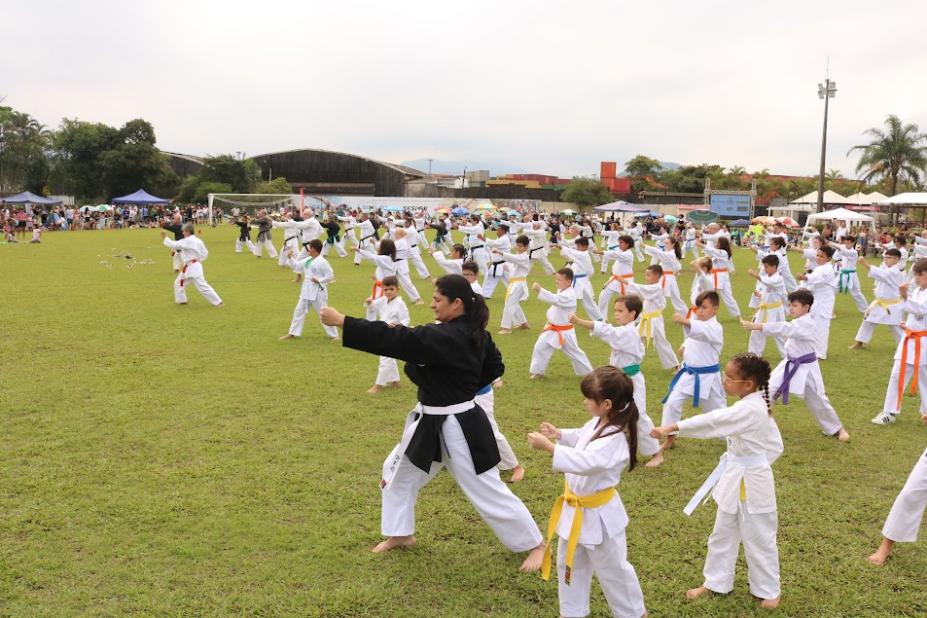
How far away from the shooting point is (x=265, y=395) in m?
7.98

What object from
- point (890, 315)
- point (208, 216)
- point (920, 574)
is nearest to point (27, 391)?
point (920, 574)

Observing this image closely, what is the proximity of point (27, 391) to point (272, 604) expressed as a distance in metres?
5.62

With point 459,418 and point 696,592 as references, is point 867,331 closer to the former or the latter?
point 696,592

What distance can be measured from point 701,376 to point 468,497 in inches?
118

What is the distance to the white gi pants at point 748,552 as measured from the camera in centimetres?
402

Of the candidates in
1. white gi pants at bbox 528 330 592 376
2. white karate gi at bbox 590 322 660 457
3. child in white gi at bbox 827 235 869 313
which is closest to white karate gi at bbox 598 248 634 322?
white gi pants at bbox 528 330 592 376

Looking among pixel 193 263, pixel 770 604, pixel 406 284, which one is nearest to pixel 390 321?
pixel 770 604

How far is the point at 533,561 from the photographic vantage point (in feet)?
14.3

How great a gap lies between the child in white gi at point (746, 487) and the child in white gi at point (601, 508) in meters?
0.52

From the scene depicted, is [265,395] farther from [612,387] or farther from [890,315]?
[890,315]

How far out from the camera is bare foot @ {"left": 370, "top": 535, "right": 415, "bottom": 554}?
14.9ft

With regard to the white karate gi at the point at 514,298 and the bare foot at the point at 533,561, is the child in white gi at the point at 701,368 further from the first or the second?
the white karate gi at the point at 514,298

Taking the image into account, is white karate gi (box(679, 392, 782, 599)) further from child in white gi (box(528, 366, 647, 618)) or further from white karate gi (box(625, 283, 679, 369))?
white karate gi (box(625, 283, 679, 369))

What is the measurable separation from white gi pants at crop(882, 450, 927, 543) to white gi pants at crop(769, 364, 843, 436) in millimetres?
2401
